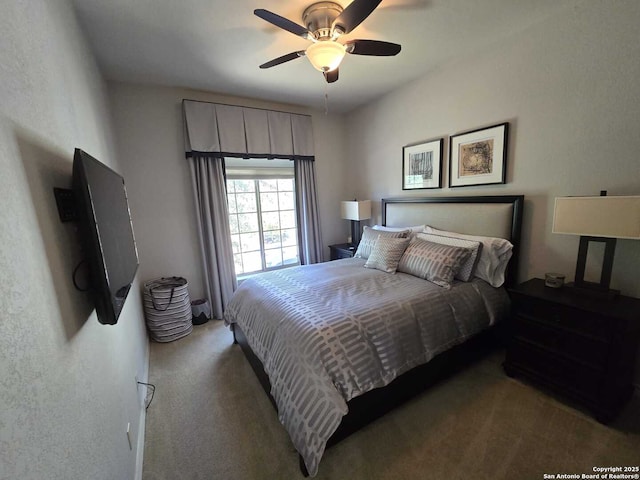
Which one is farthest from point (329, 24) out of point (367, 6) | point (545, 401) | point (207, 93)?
point (545, 401)

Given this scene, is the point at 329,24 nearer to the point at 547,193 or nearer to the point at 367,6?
the point at 367,6

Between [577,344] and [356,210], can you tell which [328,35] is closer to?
[356,210]

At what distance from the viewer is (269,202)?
3768 mm

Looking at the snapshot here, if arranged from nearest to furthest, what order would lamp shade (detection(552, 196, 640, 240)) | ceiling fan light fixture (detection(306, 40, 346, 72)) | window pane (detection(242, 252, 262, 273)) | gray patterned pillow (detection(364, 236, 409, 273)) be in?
lamp shade (detection(552, 196, 640, 240))
ceiling fan light fixture (detection(306, 40, 346, 72))
gray patterned pillow (detection(364, 236, 409, 273))
window pane (detection(242, 252, 262, 273))

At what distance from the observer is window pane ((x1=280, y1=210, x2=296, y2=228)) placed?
3898mm

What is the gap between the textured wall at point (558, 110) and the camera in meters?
1.75

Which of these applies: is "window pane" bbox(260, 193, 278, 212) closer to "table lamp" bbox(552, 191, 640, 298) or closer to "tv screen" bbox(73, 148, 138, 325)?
"tv screen" bbox(73, 148, 138, 325)

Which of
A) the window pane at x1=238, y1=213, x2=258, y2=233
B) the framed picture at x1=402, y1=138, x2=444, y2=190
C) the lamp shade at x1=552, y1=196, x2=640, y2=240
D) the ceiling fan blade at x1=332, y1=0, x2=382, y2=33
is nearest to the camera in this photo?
the ceiling fan blade at x1=332, y1=0, x2=382, y2=33

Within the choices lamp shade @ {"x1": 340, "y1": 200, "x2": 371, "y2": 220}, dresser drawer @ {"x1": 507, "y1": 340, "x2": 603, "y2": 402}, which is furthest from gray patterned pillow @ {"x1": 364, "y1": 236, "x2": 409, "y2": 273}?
dresser drawer @ {"x1": 507, "y1": 340, "x2": 603, "y2": 402}

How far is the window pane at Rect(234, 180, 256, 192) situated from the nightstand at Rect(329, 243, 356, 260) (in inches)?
57.0

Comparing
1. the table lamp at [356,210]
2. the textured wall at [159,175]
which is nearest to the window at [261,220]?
the textured wall at [159,175]

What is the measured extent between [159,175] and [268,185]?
1330 millimetres

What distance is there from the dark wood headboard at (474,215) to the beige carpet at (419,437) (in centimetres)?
108

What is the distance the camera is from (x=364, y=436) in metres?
1.63
